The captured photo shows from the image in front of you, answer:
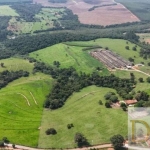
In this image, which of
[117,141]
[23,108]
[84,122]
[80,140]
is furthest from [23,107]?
[117,141]

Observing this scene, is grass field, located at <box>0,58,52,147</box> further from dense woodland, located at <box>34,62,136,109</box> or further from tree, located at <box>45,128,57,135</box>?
dense woodland, located at <box>34,62,136,109</box>

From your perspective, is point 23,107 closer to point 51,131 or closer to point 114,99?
point 51,131

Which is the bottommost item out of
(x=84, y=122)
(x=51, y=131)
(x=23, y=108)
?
(x=23, y=108)

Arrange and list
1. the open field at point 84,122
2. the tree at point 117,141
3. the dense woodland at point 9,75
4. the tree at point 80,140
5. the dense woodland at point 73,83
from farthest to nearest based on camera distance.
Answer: the dense woodland at point 9,75 < the dense woodland at point 73,83 < the open field at point 84,122 < the tree at point 80,140 < the tree at point 117,141

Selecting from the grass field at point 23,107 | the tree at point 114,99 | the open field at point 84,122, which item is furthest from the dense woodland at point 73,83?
the tree at point 114,99

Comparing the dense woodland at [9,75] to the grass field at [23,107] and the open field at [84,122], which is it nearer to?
the grass field at [23,107]

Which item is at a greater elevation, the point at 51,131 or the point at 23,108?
the point at 51,131
